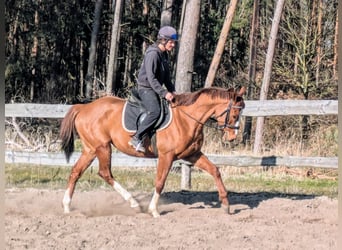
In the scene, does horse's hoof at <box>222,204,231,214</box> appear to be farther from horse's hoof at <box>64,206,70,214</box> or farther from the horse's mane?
horse's hoof at <box>64,206,70,214</box>

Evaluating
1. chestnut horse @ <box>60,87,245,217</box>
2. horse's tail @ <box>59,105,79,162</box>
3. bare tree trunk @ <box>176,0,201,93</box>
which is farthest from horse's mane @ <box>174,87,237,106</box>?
bare tree trunk @ <box>176,0,201,93</box>

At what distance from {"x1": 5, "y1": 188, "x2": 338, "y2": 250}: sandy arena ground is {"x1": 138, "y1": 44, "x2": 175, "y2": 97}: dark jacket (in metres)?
1.57

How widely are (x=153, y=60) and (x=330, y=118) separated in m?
10.6

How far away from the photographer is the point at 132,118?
23.0 feet

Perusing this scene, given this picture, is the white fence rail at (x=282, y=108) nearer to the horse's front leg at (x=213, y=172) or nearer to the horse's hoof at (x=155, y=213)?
the horse's front leg at (x=213, y=172)

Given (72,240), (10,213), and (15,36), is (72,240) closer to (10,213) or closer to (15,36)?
(10,213)

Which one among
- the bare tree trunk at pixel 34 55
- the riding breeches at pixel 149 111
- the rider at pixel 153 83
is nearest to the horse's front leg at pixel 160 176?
the rider at pixel 153 83

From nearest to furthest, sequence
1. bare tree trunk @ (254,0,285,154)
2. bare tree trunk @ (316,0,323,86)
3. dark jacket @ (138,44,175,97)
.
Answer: dark jacket @ (138,44,175,97), bare tree trunk @ (254,0,285,154), bare tree trunk @ (316,0,323,86)

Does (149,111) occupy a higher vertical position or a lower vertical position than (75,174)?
higher

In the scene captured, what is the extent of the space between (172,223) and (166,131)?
1149 millimetres

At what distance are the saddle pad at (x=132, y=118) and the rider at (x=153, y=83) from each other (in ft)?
0.42

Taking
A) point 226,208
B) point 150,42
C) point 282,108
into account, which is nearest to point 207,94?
point 226,208

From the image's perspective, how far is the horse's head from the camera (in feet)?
22.4

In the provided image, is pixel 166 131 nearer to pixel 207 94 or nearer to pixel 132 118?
pixel 132 118
